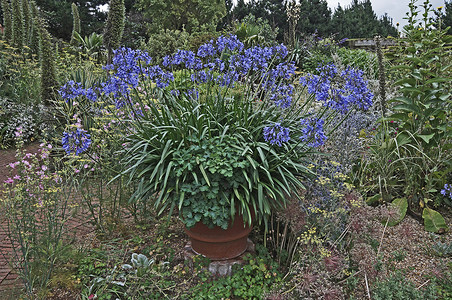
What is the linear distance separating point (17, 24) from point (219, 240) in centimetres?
811

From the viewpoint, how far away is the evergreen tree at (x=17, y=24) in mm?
8078

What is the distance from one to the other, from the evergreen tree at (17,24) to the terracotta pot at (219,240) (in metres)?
7.67

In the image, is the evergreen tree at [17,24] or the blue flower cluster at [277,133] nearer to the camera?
the blue flower cluster at [277,133]

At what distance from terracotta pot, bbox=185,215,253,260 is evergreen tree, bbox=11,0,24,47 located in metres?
7.67

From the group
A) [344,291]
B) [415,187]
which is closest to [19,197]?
[344,291]

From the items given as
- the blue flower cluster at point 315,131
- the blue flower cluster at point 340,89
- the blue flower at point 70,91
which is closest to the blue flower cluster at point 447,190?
the blue flower cluster at point 340,89

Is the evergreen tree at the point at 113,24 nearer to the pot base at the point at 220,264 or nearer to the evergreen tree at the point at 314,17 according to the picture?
the pot base at the point at 220,264

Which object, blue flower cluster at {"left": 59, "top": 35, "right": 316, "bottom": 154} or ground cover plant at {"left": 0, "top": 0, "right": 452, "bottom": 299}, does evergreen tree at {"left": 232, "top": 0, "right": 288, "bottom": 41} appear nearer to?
ground cover plant at {"left": 0, "top": 0, "right": 452, "bottom": 299}

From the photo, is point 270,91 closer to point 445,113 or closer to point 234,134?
point 234,134

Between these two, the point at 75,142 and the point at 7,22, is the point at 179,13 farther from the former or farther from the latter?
the point at 75,142

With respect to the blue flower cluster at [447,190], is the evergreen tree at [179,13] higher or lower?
higher

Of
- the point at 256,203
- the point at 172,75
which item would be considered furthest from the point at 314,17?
the point at 256,203

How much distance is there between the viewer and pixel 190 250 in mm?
3027

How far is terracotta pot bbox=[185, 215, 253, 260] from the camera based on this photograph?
2777 millimetres
